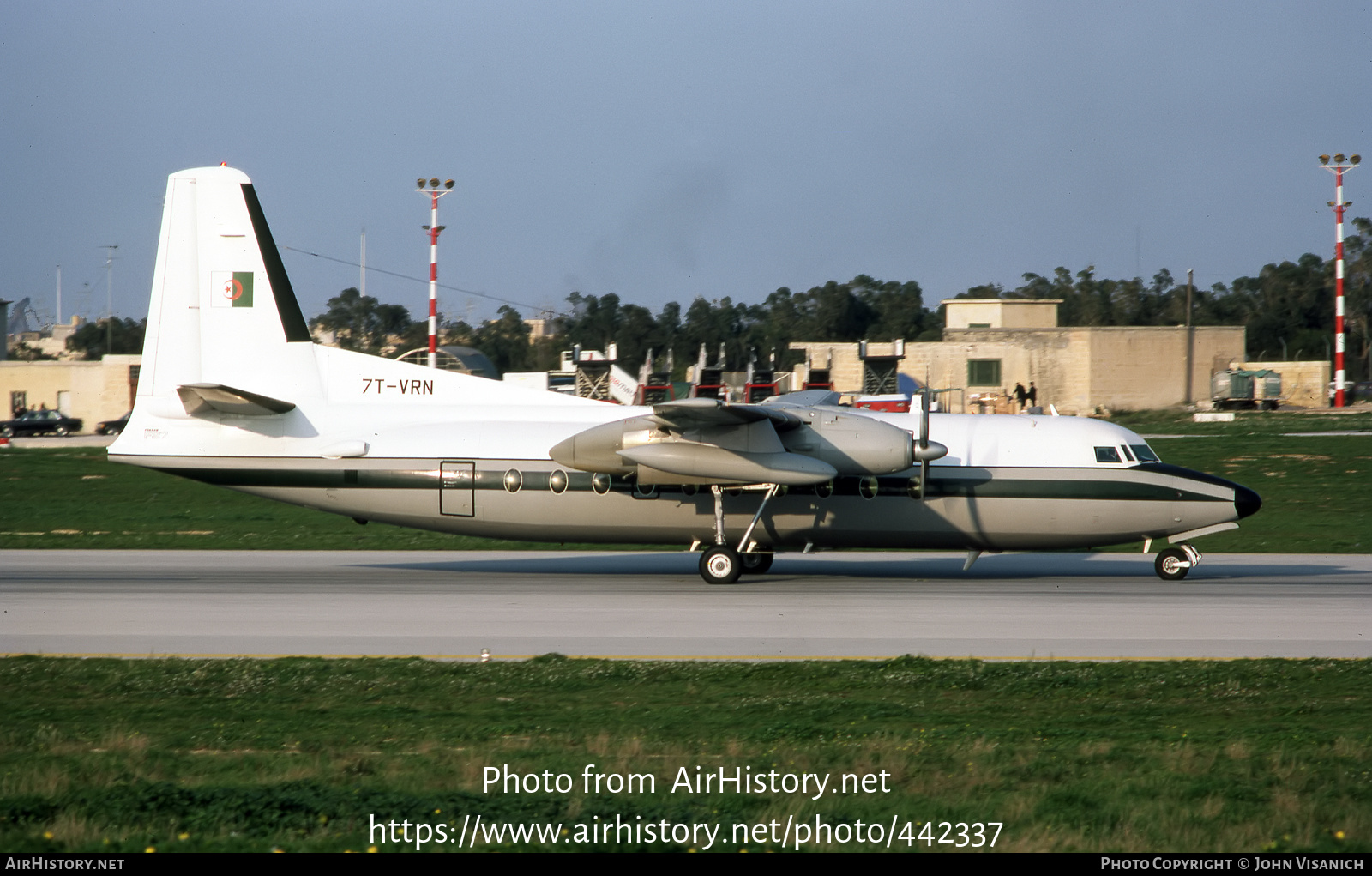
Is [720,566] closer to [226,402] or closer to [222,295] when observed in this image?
[226,402]

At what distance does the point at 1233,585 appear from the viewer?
1878cm

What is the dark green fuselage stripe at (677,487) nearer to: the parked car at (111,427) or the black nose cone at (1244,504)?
the black nose cone at (1244,504)

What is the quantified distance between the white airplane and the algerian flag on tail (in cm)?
2

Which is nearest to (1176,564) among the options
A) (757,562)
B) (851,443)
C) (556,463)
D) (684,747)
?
(851,443)

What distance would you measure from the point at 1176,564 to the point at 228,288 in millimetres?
16535

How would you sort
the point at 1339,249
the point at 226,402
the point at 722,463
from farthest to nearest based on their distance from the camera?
the point at 1339,249 < the point at 226,402 < the point at 722,463

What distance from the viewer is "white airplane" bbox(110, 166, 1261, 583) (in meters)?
18.8

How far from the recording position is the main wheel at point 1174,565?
63.2 feet

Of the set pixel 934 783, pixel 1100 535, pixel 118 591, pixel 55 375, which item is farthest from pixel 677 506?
pixel 55 375

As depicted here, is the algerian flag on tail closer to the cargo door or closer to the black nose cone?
the cargo door

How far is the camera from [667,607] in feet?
53.6

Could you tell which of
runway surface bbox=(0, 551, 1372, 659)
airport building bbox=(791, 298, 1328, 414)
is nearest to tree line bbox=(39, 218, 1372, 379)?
airport building bbox=(791, 298, 1328, 414)
